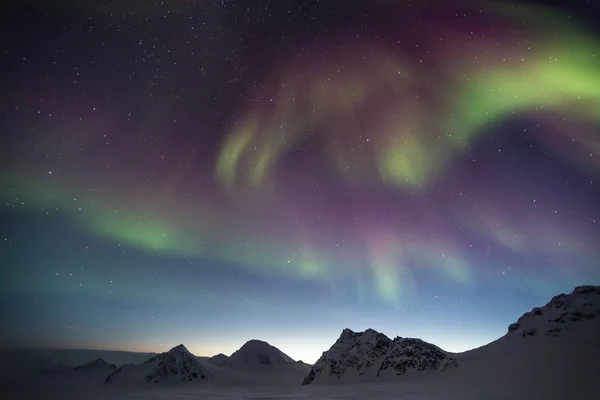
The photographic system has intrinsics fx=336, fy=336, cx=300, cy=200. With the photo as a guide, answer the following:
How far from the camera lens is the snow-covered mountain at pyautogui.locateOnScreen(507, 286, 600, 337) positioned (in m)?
71.1

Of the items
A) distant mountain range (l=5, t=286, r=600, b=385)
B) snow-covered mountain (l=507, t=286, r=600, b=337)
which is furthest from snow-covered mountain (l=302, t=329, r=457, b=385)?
snow-covered mountain (l=507, t=286, r=600, b=337)

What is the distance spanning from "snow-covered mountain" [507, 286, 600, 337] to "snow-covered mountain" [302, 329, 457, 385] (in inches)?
721

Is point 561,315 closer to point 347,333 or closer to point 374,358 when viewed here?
point 374,358

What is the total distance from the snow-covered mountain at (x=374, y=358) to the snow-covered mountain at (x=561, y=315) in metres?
18.3

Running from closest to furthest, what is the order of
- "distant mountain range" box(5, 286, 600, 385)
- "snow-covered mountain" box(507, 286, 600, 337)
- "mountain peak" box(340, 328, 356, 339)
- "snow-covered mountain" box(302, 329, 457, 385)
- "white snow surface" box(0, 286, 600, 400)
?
1. "white snow surface" box(0, 286, 600, 400)
2. "distant mountain range" box(5, 286, 600, 385)
3. "snow-covered mountain" box(507, 286, 600, 337)
4. "snow-covered mountain" box(302, 329, 457, 385)
5. "mountain peak" box(340, 328, 356, 339)

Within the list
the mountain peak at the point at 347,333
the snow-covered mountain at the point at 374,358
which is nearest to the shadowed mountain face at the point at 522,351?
the snow-covered mountain at the point at 374,358

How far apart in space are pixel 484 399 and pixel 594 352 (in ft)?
138

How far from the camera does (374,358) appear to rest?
11031 cm

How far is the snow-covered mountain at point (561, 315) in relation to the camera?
71062 mm

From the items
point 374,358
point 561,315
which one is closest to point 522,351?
point 561,315

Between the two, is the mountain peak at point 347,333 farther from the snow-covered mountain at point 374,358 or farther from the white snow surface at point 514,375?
the white snow surface at point 514,375

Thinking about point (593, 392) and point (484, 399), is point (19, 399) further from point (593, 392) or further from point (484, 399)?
point (593, 392)

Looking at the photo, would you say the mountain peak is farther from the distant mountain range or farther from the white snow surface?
the white snow surface

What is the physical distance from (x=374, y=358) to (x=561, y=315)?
5606 cm
